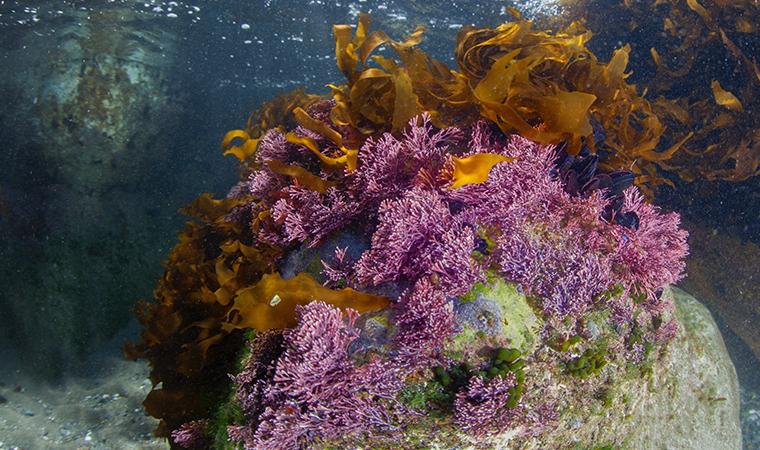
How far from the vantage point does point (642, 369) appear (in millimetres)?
2479

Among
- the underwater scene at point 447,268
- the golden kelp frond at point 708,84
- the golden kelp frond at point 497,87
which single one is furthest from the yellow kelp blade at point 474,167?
the golden kelp frond at point 708,84

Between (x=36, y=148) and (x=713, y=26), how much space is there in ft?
36.8

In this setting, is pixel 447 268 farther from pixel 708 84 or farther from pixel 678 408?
pixel 708 84

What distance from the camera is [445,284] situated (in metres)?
1.95

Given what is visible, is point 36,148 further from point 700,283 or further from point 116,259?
point 700,283

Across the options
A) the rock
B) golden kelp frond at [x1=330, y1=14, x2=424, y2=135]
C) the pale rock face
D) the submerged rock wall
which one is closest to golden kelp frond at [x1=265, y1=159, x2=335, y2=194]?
golden kelp frond at [x1=330, y1=14, x2=424, y2=135]

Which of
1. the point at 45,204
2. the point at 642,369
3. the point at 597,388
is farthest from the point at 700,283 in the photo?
the point at 45,204

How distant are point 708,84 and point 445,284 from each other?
16.4 feet

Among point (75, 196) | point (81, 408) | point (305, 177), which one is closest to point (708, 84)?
point (305, 177)

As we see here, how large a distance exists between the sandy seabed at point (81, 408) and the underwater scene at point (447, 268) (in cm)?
4

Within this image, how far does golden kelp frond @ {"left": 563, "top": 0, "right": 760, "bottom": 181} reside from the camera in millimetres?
4180

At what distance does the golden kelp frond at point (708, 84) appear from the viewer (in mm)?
4180

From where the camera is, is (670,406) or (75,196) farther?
(75,196)

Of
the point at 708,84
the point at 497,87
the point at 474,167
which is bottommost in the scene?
the point at 708,84
